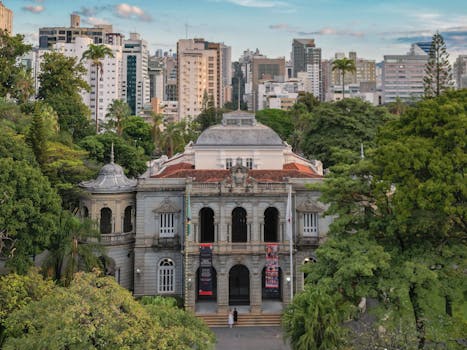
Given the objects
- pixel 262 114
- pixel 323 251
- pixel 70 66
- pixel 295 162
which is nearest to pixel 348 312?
pixel 323 251

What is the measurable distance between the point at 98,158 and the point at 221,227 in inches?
1047

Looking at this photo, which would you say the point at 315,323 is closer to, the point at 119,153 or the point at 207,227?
the point at 207,227

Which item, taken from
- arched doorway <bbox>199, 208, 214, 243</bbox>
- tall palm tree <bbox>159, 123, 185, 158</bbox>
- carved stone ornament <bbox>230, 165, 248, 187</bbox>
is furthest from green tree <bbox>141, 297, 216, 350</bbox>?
tall palm tree <bbox>159, 123, 185, 158</bbox>

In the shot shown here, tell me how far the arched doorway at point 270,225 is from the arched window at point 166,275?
6898 mm

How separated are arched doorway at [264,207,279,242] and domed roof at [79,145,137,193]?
9.44 metres

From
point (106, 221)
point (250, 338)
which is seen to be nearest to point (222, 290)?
point (250, 338)

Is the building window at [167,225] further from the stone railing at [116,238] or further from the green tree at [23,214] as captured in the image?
the green tree at [23,214]

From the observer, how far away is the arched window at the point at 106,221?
3788cm

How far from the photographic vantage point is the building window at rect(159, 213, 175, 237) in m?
37.9

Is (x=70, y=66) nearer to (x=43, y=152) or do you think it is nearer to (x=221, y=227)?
(x=43, y=152)

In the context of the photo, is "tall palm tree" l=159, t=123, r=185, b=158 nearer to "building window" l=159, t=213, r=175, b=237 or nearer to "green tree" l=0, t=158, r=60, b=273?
"building window" l=159, t=213, r=175, b=237

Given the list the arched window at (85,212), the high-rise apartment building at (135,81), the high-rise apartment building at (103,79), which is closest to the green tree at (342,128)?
the arched window at (85,212)

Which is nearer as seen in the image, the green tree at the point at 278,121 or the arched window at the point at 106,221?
the arched window at the point at 106,221

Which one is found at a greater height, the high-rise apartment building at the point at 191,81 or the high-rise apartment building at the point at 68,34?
the high-rise apartment building at the point at 68,34
